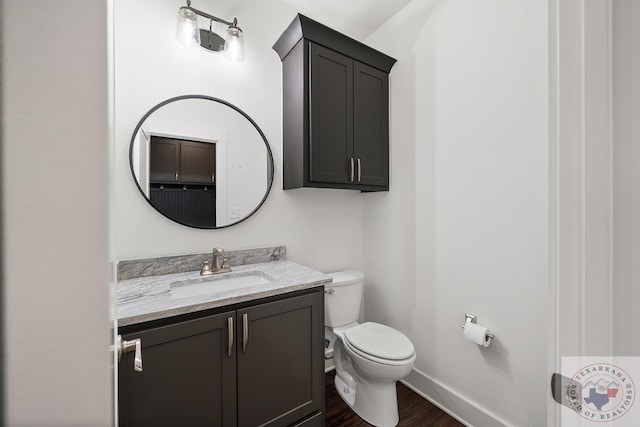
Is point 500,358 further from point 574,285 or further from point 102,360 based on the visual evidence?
point 102,360

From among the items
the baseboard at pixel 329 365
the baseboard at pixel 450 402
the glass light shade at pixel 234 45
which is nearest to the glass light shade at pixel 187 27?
the glass light shade at pixel 234 45

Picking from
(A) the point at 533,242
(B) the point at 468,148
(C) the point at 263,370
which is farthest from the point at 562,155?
(C) the point at 263,370

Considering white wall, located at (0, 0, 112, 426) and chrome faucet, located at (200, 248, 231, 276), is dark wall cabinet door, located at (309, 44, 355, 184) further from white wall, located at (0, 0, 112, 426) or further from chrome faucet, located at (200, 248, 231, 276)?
white wall, located at (0, 0, 112, 426)

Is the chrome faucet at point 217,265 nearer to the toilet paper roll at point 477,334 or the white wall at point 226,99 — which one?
the white wall at point 226,99

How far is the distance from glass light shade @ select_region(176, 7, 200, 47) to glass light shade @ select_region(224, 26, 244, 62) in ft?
0.60

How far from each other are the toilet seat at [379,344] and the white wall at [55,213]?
1.42 meters

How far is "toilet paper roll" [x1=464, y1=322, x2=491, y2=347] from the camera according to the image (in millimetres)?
1369

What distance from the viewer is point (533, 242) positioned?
1.26 meters

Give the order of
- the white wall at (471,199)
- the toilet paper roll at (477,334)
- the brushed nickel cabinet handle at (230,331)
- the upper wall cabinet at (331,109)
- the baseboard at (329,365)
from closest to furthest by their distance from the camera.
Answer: the brushed nickel cabinet handle at (230,331) → the white wall at (471,199) → the toilet paper roll at (477,334) → the upper wall cabinet at (331,109) → the baseboard at (329,365)

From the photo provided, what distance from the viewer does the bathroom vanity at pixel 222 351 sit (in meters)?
0.96

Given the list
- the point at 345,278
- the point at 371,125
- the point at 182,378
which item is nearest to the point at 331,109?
the point at 371,125

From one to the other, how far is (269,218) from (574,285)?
155cm

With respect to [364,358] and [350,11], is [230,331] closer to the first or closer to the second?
[364,358]

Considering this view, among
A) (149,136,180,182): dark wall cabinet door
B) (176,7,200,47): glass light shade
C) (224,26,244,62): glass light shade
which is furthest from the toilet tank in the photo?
(176,7,200,47): glass light shade
